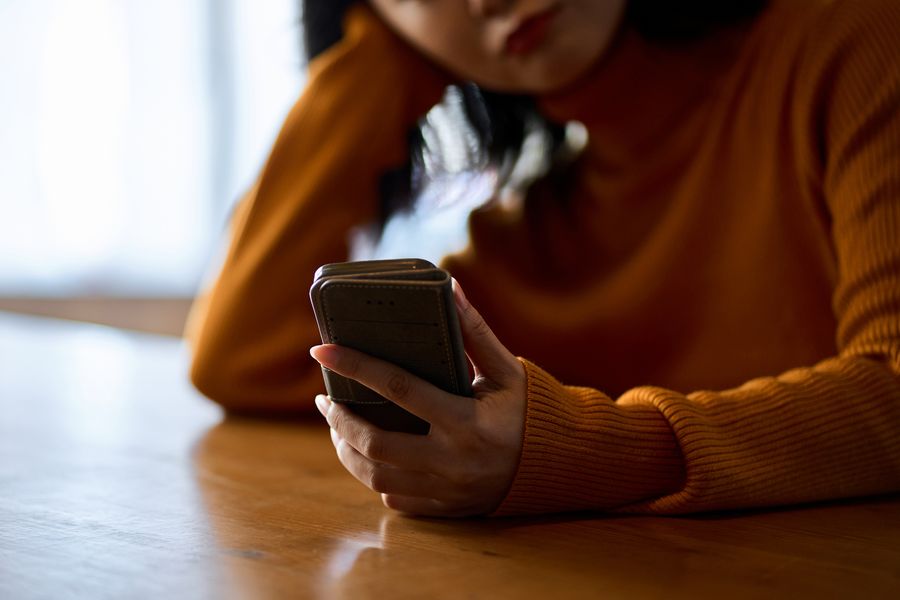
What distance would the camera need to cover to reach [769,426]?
2.15ft

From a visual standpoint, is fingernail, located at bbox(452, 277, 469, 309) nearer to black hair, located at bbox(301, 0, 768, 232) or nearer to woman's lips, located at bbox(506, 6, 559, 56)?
woman's lips, located at bbox(506, 6, 559, 56)

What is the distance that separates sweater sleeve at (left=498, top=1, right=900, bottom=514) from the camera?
614 millimetres

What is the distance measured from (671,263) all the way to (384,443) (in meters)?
0.54

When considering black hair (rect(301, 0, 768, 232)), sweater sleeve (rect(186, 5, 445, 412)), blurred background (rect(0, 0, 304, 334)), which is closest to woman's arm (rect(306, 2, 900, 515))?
sweater sleeve (rect(186, 5, 445, 412))

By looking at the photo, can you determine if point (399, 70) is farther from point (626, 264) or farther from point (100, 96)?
point (100, 96)

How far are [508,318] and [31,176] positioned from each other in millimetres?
1953

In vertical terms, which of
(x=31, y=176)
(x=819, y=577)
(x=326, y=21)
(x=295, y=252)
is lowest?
(x=31, y=176)

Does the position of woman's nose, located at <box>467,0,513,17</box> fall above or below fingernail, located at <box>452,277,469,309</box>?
above

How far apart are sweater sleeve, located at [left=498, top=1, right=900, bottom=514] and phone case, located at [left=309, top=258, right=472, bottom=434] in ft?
0.24

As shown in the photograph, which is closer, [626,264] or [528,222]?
[626,264]

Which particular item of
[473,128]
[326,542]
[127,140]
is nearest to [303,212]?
[473,128]

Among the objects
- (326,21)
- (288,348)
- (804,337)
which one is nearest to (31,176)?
(326,21)

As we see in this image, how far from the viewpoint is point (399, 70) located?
1222mm

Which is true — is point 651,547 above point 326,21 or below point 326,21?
below
